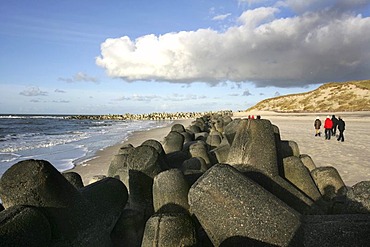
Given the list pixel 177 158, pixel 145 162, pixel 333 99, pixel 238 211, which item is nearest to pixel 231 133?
pixel 177 158

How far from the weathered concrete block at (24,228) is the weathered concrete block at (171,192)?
1196mm

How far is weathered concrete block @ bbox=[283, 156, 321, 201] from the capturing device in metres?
4.08

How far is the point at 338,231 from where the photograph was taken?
2.58 m

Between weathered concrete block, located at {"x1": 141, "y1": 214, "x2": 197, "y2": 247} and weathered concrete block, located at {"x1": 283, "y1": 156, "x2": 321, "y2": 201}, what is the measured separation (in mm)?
1874

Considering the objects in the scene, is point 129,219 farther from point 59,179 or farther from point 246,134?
point 246,134

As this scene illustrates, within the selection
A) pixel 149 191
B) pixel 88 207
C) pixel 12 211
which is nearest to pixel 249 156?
pixel 149 191

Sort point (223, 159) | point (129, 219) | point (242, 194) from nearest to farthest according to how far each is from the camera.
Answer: point (242, 194)
point (129, 219)
point (223, 159)

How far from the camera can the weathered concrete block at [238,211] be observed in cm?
264

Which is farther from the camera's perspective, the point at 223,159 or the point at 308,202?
the point at 223,159

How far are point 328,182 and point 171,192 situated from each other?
2280mm

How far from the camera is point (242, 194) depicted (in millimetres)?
2805

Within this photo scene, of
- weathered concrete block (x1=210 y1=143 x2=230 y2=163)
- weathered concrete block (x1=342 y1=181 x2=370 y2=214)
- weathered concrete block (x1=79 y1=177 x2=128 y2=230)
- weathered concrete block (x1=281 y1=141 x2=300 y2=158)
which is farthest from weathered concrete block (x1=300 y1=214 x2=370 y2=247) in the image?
weathered concrete block (x1=210 y1=143 x2=230 y2=163)

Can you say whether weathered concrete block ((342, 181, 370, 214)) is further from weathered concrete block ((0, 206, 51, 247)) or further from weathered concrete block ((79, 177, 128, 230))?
weathered concrete block ((0, 206, 51, 247))

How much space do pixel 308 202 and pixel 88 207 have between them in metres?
2.43
